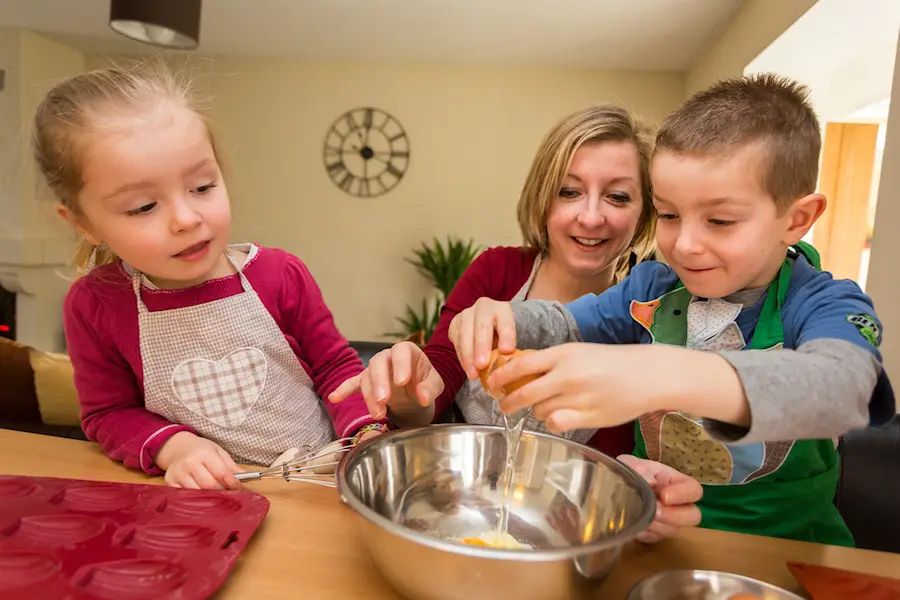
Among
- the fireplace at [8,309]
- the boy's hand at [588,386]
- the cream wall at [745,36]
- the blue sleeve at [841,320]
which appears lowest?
the fireplace at [8,309]

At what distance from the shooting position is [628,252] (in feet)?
4.58

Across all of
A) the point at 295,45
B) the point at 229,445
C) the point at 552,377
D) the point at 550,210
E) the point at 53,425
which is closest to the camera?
the point at 552,377

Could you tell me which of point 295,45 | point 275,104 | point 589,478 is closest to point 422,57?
point 295,45

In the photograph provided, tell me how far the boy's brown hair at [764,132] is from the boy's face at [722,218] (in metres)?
0.02

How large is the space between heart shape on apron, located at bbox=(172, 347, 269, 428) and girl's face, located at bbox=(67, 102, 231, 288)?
0.17 m

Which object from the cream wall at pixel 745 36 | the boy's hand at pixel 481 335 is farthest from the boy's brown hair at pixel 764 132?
the cream wall at pixel 745 36

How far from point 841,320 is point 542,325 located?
415mm

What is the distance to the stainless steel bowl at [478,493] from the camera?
56cm

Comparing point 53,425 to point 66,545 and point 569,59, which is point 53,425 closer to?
point 66,545

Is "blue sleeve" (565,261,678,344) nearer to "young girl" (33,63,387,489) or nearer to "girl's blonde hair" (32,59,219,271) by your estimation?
"young girl" (33,63,387,489)

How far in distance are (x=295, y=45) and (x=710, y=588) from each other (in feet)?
15.3

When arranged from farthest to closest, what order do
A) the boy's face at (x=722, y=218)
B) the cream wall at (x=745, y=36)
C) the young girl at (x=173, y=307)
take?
the cream wall at (x=745, y=36) → the young girl at (x=173, y=307) → the boy's face at (x=722, y=218)

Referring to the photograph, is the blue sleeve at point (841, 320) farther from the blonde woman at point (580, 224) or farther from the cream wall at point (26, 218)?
the cream wall at point (26, 218)

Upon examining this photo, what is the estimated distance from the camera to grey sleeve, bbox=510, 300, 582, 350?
96 cm
